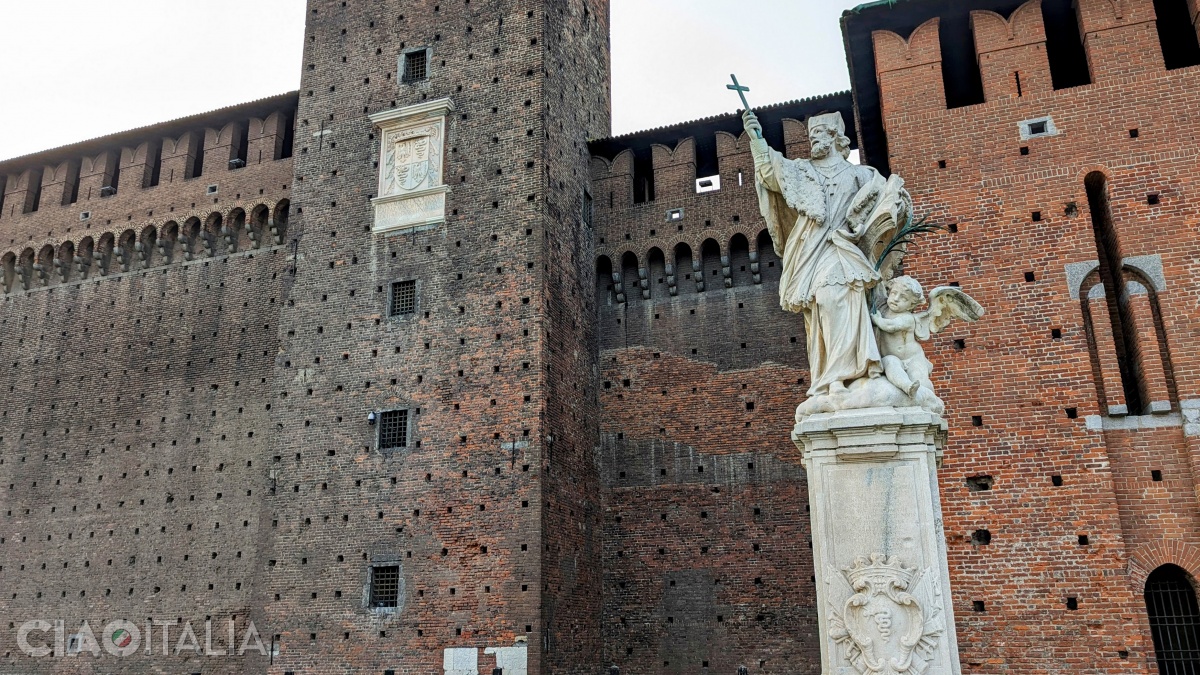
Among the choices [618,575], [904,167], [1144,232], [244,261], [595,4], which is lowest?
[618,575]

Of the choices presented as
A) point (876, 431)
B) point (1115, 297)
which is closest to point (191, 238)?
point (1115, 297)

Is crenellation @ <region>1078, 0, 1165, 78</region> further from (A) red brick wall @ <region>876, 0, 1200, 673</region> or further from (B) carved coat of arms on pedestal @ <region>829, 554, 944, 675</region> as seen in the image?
(B) carved coat of arms on pedestal @ <region>829, 554, 944, 675</region>

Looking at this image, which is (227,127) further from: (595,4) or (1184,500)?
(1184,500)

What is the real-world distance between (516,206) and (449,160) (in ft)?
5.29

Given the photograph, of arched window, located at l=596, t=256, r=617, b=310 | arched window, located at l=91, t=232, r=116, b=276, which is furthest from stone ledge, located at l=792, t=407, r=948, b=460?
arched window, located at l=91, t=232, r=116, b=276

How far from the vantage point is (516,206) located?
14.7 meters

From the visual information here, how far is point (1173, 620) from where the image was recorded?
10148mm

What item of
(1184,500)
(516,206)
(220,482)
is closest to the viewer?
(1184,500)

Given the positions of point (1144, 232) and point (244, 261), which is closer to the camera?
point (1144, 232)

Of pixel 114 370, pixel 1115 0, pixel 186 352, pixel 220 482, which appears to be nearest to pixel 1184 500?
pixel 1115 0

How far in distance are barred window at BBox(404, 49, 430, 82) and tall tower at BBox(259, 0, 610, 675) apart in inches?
1.3

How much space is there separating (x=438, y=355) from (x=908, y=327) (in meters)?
10.4

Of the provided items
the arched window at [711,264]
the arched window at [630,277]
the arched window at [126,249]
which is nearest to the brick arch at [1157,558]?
the arched window at [711,264]

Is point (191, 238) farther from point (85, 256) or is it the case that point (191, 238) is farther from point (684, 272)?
point (684, 272)
